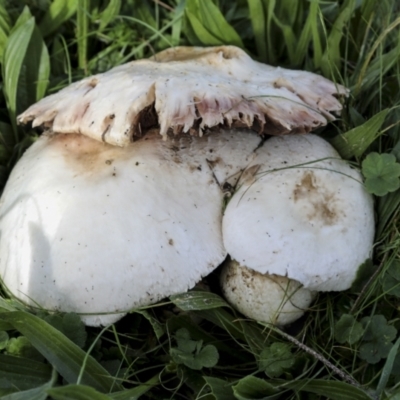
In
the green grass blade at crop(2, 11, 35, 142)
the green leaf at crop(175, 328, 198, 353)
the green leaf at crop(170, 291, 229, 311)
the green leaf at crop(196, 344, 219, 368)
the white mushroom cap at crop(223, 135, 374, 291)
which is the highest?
the green grass blade at crop(2, 11, 35, 142)

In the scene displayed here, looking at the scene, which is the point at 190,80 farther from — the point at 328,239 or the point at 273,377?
the point at 273,377

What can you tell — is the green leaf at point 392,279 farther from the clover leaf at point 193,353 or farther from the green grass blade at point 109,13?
the green grass blade at point 109,13

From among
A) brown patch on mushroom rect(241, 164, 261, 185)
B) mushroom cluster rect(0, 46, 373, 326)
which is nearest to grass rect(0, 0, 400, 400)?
mushroom cluster rect(0, 46, 373, 326)

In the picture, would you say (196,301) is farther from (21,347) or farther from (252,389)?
(21,347)

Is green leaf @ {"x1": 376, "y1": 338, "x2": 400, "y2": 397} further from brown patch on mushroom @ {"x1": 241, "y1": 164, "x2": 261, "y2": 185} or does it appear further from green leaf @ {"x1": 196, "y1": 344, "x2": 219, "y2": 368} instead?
brown patch on mushroom @ {"x1": 241, "y1": 164, "x2": 261, "y2": 185}

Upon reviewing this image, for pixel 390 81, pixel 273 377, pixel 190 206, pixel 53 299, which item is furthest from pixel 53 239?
pixel 390 81

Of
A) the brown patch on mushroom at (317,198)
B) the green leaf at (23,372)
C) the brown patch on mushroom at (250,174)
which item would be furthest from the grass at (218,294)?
the brown patch on mushroom at (250,174)
